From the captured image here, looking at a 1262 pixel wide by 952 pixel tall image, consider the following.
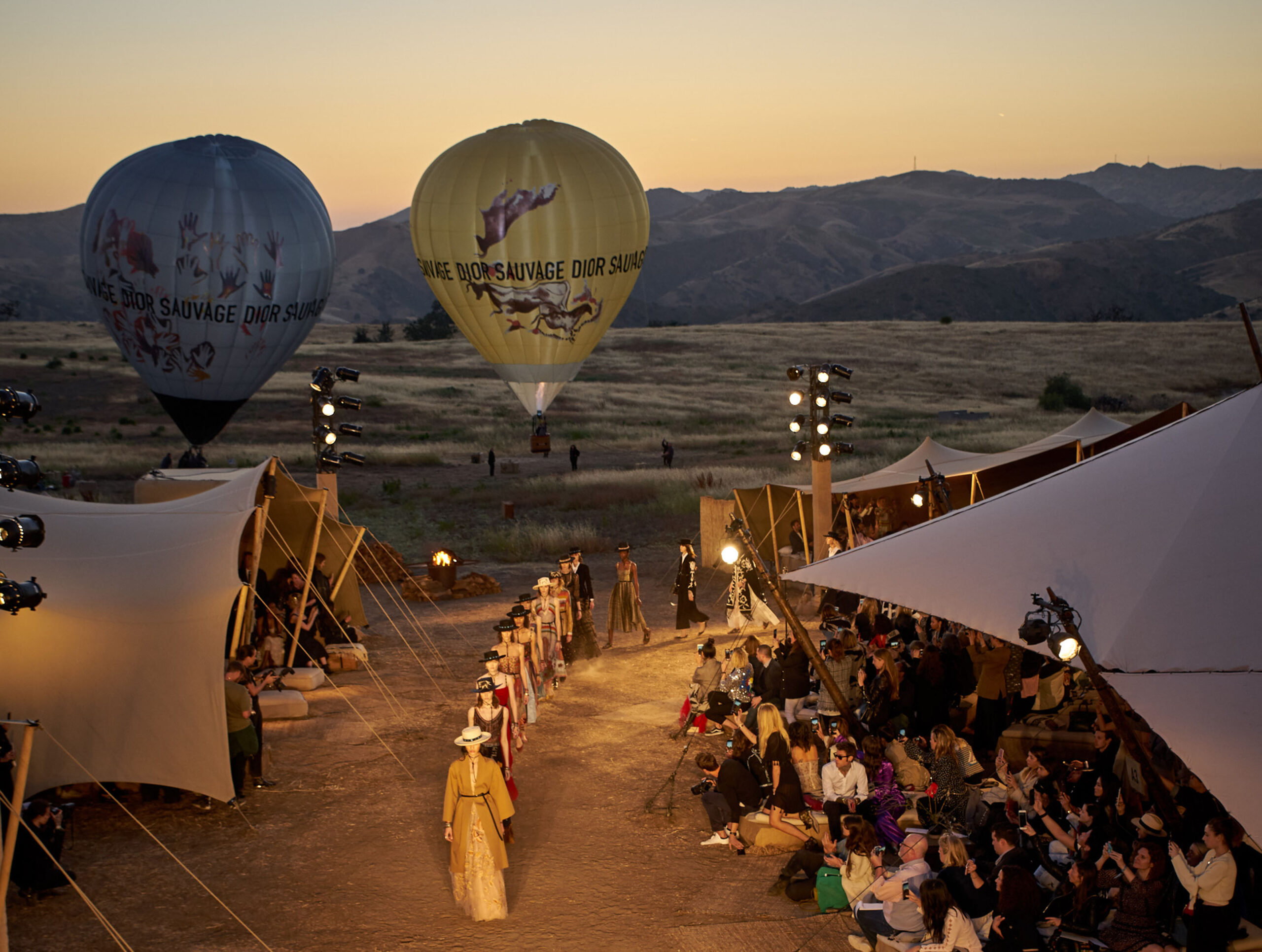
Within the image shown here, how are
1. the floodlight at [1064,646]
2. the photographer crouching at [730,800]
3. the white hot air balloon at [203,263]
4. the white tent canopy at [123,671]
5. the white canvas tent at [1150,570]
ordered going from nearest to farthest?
the white canvas tent at [1150,570] → the floodlight at [1064,646] → the photographer crouching at [730,800] → the white tent canopy at [123,671] → the white hot air balloon at [203,263]

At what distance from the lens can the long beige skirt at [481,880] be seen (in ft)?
31.4

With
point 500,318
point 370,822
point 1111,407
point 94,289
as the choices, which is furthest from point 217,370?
point 1111,407

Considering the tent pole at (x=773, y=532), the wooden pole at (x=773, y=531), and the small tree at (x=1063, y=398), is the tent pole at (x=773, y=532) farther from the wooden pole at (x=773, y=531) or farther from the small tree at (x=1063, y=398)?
the small tree at (x=1063, y=398)

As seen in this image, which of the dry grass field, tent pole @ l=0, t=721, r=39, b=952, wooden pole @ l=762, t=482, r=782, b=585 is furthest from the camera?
the dry grass field

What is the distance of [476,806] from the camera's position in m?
9.62

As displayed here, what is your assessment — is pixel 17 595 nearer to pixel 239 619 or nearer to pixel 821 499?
pixel 239 619

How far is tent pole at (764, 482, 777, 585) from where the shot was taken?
2209 cm

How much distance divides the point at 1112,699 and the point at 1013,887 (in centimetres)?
170

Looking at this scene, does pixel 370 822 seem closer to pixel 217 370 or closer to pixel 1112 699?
pixel 1112 699

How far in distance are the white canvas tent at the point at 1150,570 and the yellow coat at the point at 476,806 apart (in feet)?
12.5

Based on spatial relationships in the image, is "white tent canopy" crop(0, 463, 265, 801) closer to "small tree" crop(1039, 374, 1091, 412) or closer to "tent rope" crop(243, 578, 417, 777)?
"tent rope" crop(243, 578, 417, 777)

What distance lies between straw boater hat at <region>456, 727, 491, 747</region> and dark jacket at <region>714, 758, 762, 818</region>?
255 centimetres

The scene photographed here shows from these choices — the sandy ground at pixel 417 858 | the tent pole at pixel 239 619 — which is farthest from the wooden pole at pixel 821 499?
the tent pole at pixel 239 619

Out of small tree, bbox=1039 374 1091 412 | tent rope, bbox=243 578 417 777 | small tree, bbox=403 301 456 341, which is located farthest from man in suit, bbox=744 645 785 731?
small tree, bbox=403 301 456 341
